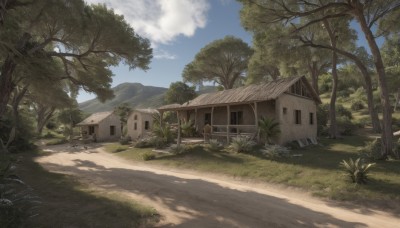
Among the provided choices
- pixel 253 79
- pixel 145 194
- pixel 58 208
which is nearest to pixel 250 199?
pixel 145 194

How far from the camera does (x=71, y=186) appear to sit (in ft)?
34.7

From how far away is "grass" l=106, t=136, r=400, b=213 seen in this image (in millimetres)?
10000

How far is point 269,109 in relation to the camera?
21.5m

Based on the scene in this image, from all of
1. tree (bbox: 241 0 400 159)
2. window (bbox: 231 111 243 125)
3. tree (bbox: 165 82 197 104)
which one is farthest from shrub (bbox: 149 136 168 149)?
tree (bbox: 165 82 197 104)

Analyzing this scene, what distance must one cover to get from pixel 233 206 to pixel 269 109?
14.3 meters

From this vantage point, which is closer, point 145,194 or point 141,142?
point 145,194

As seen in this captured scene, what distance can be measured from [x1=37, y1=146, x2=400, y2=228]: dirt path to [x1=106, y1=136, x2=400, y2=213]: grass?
3.13 ft

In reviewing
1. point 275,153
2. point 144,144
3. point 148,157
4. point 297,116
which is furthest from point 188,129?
point 275,153

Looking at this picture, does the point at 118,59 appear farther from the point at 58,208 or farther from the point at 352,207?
the point at 352,207

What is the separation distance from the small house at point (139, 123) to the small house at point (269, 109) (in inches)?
485

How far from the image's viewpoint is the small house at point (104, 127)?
41.3 m

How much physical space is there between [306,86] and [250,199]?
17.3m

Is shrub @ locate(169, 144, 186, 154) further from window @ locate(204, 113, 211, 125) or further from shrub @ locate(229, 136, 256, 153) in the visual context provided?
window @ locate(204, 113, 211, 125)

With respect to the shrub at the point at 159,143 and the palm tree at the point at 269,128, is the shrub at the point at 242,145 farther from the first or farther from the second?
the shrub at the point at 159,143
